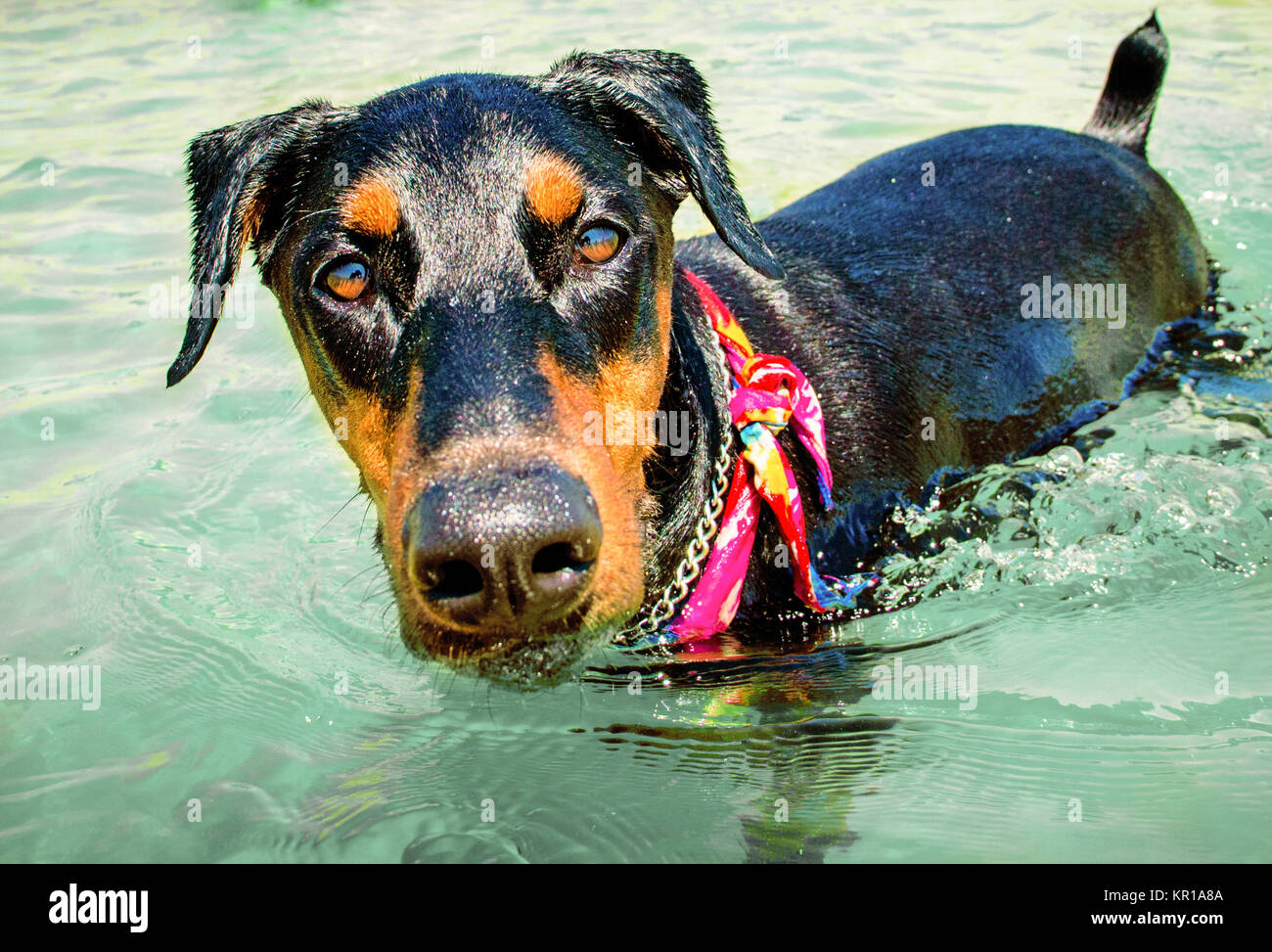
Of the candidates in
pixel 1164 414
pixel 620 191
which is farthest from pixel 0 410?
pixel 1164 414

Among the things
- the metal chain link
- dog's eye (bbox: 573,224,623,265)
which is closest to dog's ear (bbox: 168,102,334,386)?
dog's eye (bbox: 573,224,623,265)

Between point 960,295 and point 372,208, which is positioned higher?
point 372,208

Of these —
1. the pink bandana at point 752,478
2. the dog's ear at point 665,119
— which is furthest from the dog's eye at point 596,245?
the pink bandana at point 752,478

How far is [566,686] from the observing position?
348 centimetres

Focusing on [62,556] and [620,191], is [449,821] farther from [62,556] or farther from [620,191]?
[62,556]

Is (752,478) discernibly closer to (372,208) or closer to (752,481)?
(752,481)

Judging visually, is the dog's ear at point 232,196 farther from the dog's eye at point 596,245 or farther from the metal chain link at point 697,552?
the metal chain link at point 697,552

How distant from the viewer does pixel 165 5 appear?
11758 mm

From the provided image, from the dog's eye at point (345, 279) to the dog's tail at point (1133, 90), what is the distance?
13.1 ft

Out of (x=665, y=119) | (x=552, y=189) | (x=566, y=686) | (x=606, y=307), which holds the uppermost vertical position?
(x=665, y=119)

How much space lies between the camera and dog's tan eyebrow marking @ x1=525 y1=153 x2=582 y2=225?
2545 millimetres

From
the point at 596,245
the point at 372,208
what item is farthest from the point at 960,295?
the point at 372,208

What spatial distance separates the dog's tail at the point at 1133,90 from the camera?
16.4 feet

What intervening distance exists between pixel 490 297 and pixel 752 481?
1.04 meters
